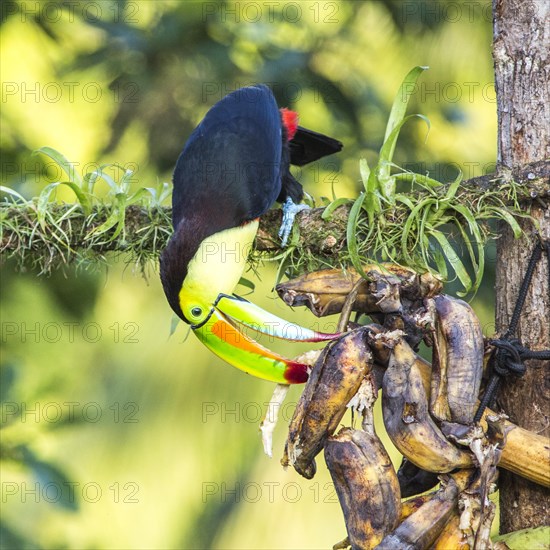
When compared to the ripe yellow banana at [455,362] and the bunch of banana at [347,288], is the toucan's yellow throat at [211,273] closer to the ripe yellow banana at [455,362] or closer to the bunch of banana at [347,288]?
the bunch of banana at [347,288]

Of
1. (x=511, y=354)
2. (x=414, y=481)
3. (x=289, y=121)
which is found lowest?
(x=414, y=481)

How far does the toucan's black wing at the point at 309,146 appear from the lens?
2156 millimetres

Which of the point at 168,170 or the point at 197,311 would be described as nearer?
the point at 197,311

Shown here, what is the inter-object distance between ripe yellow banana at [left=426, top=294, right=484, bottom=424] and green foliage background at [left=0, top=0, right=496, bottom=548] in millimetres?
1159

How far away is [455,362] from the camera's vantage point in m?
1.23

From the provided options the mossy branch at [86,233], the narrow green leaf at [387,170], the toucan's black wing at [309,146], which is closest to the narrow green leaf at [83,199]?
the mossy branch at [86,233]

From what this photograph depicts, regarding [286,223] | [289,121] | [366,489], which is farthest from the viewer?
[289,121]

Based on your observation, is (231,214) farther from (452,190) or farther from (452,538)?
(452,538)

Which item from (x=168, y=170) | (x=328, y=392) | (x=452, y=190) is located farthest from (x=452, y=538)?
(x=168, y=170)

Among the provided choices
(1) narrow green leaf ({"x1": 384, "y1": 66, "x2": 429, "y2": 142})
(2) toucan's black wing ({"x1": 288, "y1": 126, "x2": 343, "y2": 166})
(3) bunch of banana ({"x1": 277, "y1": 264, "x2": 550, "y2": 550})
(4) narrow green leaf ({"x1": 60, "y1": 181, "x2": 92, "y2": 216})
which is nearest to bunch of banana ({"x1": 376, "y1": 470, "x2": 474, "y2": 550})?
(3) bunch of banana ({"x1": 277, "y1": 264, "x2": 550, "y2": 550})

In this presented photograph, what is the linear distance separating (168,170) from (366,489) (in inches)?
63.3

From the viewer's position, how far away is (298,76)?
98.6 inches

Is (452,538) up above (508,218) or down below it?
below

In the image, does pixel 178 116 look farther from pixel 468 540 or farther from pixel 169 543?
pixel 468 540
